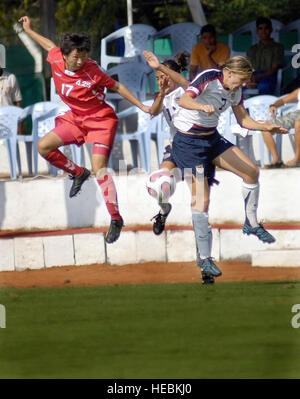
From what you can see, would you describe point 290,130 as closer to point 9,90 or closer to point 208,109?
point 9,90

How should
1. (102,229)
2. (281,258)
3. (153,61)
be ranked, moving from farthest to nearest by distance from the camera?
(102,229)
(281,258)
(153,61)

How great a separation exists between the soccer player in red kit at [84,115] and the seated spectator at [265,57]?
4488 mm

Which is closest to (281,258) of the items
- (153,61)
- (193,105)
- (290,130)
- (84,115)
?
(290,130)

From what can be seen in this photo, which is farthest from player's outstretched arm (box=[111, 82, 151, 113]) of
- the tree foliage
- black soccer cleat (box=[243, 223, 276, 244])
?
the tree foliage

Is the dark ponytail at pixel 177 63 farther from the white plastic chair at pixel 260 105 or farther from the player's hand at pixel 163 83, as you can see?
the white plastic chair at pixel 260 105

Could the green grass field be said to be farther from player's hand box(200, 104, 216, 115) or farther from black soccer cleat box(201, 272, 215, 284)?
player's hand box(200, 104, 216, 115)

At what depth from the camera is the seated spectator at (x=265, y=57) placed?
51.0ft

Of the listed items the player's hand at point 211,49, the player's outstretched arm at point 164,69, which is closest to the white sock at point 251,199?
the player's outstretched arm at point 164,69

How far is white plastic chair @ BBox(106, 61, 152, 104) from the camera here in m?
15.8

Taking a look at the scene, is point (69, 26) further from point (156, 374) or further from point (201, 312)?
point (156, 374)

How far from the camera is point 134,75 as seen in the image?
15930 millimetres

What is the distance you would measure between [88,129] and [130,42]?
217 inches

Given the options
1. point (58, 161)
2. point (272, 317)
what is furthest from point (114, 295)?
point (272, 317)

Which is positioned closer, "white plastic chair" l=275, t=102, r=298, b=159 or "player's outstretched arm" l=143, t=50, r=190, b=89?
"player's outstretched arm" l=143, t=50, r=190, b=89
